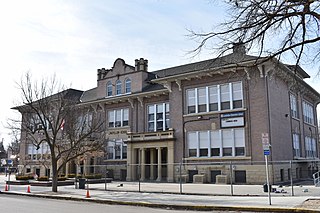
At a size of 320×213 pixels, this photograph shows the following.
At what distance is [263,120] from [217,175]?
635cm

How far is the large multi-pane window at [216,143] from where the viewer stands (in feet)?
103

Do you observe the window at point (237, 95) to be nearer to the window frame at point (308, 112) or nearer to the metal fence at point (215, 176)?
the metal fence at point (215, 176)

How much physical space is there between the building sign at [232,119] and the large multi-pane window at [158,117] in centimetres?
774

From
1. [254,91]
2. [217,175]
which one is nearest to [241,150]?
[217,175]

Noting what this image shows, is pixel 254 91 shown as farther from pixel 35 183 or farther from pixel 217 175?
pixel 35 183

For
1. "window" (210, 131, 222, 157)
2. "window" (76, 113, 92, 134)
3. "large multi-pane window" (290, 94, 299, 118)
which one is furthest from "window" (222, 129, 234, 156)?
"window" (76, 113, 92, 134)

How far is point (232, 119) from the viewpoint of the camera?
31.6m

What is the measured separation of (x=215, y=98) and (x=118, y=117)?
1456cm

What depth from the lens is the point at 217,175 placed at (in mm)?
30984

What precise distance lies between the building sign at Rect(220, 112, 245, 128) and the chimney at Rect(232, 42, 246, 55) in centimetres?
1805

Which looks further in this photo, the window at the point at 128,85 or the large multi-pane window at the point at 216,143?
the window at the point at 128,85

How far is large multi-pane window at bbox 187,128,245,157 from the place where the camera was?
31.3m

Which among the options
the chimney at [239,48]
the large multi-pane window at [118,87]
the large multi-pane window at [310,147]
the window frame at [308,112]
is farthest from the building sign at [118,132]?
the chimney at [239,48]

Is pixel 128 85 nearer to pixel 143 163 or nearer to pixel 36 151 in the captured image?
pixel 143 163
